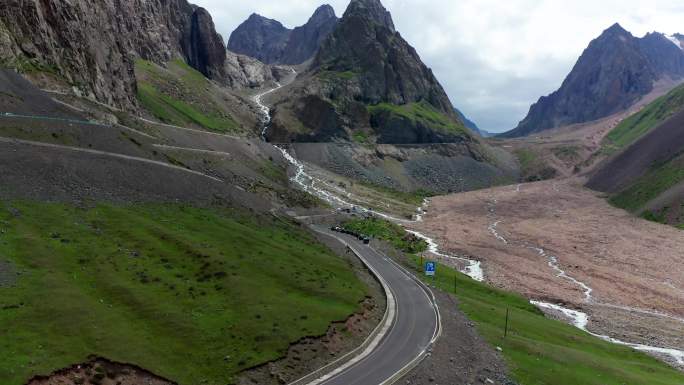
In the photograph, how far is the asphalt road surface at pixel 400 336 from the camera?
124 ft

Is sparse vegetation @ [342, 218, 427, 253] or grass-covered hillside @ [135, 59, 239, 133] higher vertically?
grass-covered hillside @ [135, 59, 239, 133]

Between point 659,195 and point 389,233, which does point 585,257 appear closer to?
point 389,233

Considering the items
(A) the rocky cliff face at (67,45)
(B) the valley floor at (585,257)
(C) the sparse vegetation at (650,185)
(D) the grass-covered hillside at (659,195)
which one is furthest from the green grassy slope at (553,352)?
(C) the sparse vegetation at (650,185)

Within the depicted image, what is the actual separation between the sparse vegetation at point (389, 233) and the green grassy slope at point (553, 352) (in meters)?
29.3

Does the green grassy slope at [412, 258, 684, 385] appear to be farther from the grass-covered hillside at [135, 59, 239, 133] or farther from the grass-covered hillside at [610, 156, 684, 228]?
the grass-covered hillside at [135, 59, 239, 133]

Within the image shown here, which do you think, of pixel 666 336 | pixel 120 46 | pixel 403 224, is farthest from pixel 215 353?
pixel 120 46

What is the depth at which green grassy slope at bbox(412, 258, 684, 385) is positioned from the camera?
42750 mm

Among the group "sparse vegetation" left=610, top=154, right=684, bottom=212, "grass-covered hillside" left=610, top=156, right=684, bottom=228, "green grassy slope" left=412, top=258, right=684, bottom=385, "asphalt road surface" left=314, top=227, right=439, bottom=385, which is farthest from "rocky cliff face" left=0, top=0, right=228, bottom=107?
"sparse vegetation" left=610, top=154, right=684, bottom=212

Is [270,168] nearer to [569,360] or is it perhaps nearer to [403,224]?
[403,224]

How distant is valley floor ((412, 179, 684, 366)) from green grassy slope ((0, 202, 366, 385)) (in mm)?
41221

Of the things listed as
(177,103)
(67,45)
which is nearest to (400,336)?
(67,45)

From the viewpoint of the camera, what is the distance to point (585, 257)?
10656 centimetres

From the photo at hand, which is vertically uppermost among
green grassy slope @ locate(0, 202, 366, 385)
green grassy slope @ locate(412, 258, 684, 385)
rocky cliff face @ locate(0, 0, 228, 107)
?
rocky cliff face @ locate(0, 0, 228, 107)

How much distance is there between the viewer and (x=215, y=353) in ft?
119
